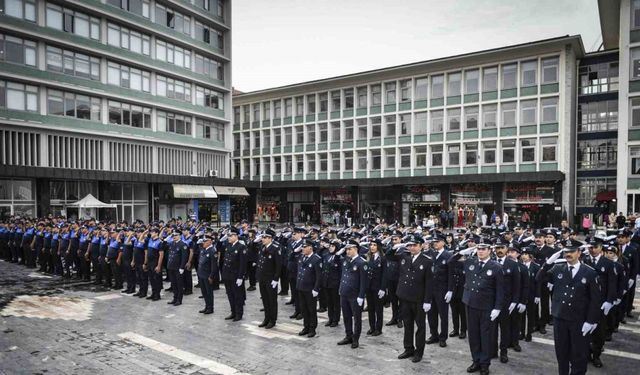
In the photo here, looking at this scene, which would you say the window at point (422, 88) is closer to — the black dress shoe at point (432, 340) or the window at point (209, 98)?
the window at point (209, 98)

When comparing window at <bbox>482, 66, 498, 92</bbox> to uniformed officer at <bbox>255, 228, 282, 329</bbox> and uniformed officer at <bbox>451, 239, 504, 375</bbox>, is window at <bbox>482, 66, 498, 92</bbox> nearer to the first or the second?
uniformed officer at <bbox>255, 228, 282, 329</bbox>

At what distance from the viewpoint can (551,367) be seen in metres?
7.50

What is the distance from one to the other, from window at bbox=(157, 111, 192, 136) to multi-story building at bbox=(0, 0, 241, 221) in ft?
0.34

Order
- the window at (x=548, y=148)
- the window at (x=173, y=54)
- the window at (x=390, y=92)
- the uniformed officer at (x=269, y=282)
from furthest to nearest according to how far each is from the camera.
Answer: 1. the window at (x=390, y=92)
2. the window at (x=173, y=54)
3. the window at (x=548, y=148)
4. the uniformed officer at (x=269, y=282)

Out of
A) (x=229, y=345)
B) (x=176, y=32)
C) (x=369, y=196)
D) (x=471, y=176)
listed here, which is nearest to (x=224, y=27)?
(x=176, y=32)

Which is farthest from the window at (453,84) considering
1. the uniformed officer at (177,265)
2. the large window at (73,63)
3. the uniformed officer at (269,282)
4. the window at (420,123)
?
the uniformed officer at (269,282)

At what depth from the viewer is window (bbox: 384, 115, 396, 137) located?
1756 inches

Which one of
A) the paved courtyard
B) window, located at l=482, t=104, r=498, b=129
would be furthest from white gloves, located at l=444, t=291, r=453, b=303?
window, located at l=482, t=104, r=498, b=129

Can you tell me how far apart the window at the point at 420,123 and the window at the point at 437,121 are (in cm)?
69

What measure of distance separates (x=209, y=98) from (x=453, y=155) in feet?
84.0

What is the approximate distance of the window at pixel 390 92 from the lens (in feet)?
146

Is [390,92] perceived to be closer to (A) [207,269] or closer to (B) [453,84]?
(B) [453,84]

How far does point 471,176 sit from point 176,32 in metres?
30.7

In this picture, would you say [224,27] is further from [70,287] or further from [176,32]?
[70,287]
